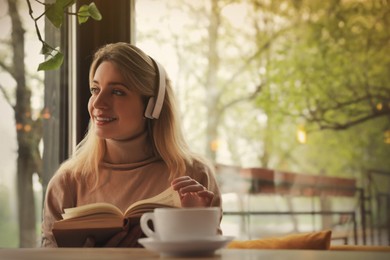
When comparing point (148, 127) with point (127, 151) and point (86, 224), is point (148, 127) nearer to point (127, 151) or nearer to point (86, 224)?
point (127, 151)

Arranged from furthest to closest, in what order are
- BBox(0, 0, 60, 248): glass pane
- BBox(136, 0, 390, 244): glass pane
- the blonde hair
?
BBox(136, 0, 390, 244): glass pane
BBox(0, 0, 60, 248): glass pane
the blonde hair

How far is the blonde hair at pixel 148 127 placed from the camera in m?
1.83

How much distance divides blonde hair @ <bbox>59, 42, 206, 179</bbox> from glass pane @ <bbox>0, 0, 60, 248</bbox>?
0.48 m

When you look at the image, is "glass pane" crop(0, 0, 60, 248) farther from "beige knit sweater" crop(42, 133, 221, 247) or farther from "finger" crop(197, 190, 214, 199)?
"finger" crop(197, 190, 214, 199)

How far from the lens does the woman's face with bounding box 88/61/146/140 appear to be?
1.80m

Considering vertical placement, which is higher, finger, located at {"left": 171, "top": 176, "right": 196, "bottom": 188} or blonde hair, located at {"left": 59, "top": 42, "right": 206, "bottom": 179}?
blonde hair, located at {"left": 59, "top": 42, "right": 206, "bottom": 179}

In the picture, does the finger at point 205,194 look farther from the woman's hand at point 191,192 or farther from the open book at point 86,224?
the open book at point 86,224

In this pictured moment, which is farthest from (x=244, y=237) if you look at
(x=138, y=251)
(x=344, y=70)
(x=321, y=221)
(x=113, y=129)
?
(x=138, y=251)

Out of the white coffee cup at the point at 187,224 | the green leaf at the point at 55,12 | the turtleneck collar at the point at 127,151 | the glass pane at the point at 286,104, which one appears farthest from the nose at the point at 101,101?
the glass pane at the point at 286,104

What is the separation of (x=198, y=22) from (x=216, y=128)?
636 millimetres

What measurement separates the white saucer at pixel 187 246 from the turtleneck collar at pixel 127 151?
3.27 feet

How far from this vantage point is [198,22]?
4020mm

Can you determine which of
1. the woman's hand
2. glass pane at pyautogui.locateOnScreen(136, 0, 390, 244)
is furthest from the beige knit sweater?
glass pane at pyautogui.locateOnScreen(136, 0, 390, 244)

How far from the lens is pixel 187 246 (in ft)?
2.74
